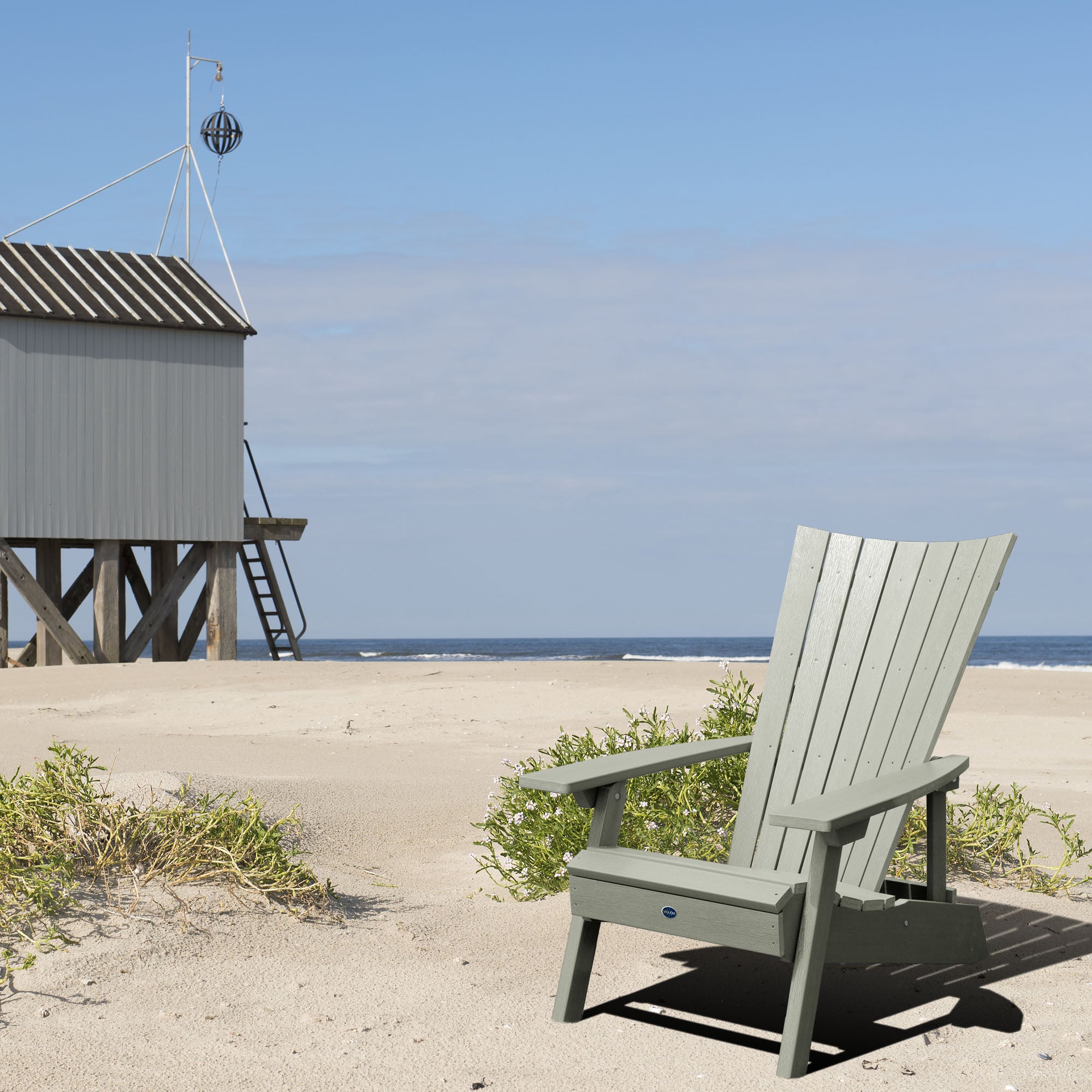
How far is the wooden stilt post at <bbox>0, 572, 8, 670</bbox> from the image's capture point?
16.7 meters

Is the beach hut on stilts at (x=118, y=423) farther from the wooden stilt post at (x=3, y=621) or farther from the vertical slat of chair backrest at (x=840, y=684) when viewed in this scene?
the vertical slat of chair backrest at (x=840, y=684)

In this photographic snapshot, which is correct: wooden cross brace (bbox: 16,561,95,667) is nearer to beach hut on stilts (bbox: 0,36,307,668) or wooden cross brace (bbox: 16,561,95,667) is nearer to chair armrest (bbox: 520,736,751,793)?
beach hut on stilts (bbox: 0,36,307,668)

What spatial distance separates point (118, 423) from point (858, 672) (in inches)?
487

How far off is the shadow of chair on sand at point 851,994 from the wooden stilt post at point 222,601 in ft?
40.2

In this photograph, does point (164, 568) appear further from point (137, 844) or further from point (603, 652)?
point (603, 652)

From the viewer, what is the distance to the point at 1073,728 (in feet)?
30.3

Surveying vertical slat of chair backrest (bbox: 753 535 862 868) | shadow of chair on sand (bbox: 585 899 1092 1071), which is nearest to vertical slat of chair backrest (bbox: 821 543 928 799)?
vertical slat of chair backrest (bbox: 753 535 862 868)

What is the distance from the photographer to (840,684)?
3928mm

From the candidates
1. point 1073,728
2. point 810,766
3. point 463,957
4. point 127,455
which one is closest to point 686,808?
point 810,766

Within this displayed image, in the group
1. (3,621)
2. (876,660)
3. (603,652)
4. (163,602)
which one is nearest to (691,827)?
(876,660)

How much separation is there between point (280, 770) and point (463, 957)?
10.4ft

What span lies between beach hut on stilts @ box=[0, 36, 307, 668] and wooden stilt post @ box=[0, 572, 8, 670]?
964mm

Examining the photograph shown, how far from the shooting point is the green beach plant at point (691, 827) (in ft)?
14.3

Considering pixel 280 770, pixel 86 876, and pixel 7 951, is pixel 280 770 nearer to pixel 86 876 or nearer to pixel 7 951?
pixel 86 876
